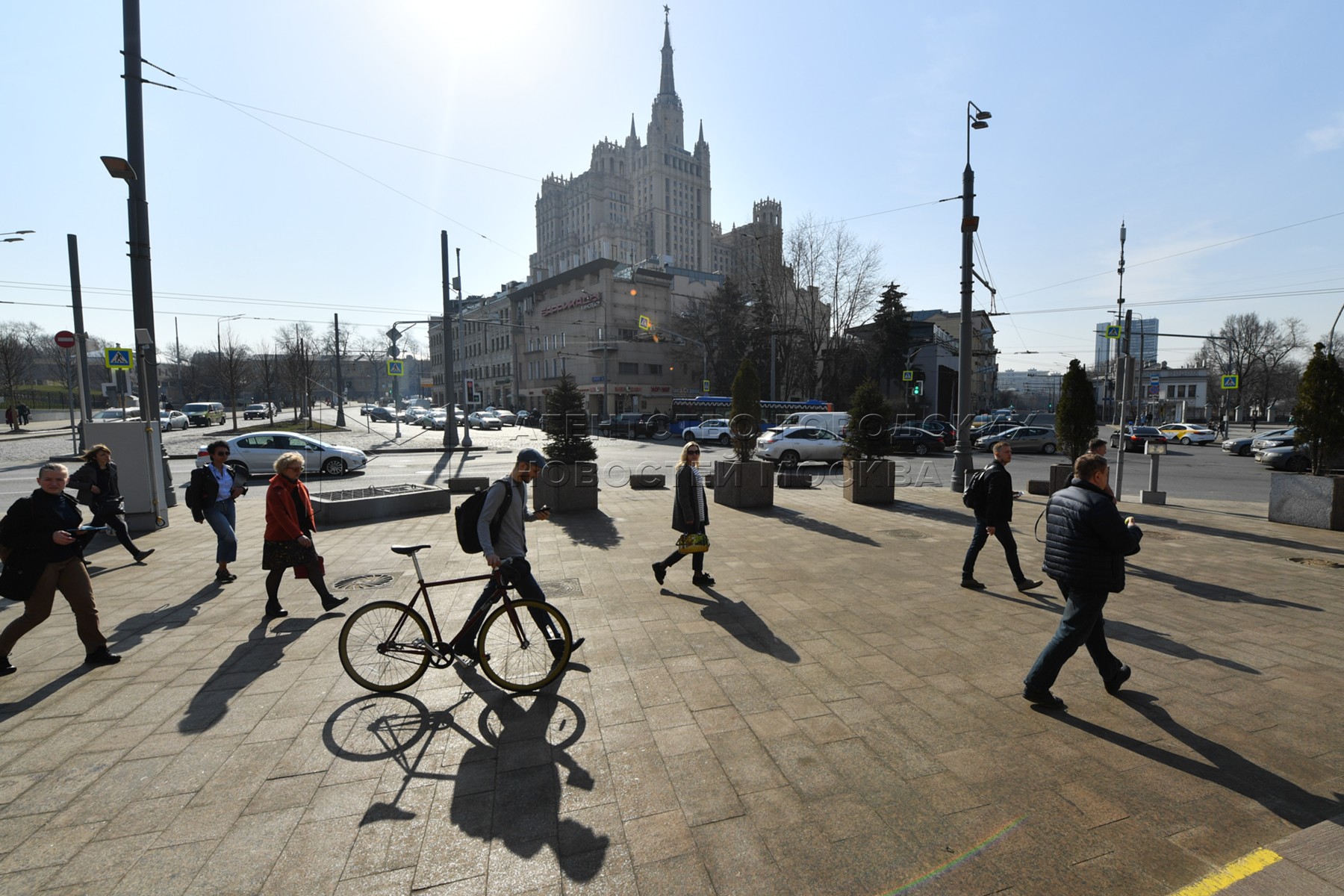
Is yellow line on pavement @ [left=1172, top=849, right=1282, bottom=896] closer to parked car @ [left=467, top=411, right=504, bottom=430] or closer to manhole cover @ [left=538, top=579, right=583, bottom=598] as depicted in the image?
manhole cover @ [left=538, top=579, right=583, bottom=598]

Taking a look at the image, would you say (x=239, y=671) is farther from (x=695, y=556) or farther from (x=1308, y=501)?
(x=1308, y=501)

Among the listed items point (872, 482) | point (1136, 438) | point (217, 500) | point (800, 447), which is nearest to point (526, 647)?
point (217, 500)

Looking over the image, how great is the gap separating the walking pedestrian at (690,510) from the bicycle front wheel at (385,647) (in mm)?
2846

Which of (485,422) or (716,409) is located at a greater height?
(716,409)

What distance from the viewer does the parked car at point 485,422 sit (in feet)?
152

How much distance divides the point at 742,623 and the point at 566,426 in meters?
7.05

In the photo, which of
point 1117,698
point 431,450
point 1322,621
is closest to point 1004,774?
point 1117,698

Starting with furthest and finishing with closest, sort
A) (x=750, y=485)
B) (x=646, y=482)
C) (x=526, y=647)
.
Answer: (x=646, y=482), (x=750, y=485), (x=526, y=647)

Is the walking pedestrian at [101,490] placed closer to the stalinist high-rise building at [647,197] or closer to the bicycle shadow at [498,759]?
the bicycle shadow at [498,759]

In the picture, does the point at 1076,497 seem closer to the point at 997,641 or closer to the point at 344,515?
the point at 997,641

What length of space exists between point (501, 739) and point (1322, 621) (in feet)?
24.8

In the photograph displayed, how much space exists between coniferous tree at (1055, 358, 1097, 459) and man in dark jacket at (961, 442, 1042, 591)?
23.7 feet

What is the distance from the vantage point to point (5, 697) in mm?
4250

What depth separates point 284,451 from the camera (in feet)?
60.4
